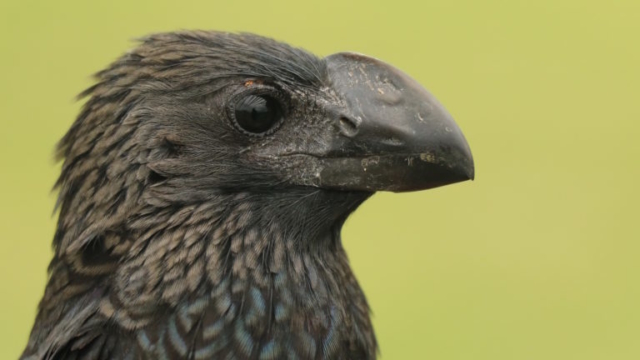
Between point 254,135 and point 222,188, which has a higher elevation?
point 254,135

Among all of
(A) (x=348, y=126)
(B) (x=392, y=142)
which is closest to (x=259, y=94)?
(A) (x=348, y=126)

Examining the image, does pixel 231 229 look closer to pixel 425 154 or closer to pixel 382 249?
pixel 425 154

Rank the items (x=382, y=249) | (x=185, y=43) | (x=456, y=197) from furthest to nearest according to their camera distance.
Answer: (x=456, y=197)
(x=382, y=249)
(x=185, y=43)

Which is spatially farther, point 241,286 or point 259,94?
point 259,94

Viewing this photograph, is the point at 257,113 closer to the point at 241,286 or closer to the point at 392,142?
the point at 392,142

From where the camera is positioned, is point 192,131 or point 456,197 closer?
point 192,131

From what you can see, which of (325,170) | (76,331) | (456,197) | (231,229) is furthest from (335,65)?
(456,197)
